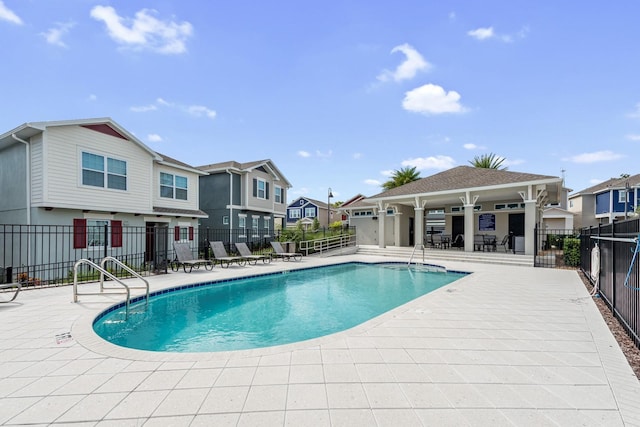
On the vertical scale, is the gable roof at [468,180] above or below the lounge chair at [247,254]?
above

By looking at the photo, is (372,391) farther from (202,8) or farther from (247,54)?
(247,54)

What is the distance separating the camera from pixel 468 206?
1573cm

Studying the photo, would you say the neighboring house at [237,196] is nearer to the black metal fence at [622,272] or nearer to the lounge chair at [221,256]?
the lounge chair at [221,256]

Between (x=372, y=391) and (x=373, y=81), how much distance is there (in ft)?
46.4

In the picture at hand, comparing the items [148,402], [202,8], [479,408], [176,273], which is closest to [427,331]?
[479,408]

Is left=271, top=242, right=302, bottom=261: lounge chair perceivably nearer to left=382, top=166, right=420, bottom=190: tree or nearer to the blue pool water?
the blue pool water

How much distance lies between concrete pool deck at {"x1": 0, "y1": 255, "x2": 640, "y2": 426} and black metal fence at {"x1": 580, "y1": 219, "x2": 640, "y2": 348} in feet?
1.35

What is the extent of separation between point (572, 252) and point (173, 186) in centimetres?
1913

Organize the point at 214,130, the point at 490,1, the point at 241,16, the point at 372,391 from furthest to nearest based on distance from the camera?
the point at 214,130
the point at 241,16
the point at 490,1
the point at 372,391

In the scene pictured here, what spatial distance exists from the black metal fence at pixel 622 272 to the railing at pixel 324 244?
1305cm

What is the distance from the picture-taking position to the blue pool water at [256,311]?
549 cm

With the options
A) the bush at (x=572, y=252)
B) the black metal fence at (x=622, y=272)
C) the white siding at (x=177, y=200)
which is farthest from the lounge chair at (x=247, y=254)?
the bush at (x=572, y=252)

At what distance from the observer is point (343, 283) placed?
10953 millimetres

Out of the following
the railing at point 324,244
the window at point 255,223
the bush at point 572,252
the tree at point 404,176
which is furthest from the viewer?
the tree at point 404,176
